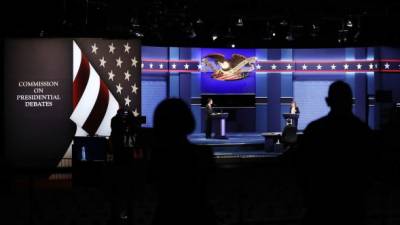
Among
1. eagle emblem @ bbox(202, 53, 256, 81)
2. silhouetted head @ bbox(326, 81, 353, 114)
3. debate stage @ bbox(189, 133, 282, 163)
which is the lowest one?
debate stage @ bbox(189, 133, 282, 163)

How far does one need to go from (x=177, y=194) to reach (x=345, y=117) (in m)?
1.00

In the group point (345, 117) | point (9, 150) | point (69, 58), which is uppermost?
point (69, 58)

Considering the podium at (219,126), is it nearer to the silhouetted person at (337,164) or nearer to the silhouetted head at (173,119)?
the silhouetted person at (337,164)

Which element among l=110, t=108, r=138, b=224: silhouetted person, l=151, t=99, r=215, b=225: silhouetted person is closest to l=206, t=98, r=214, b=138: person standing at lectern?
l=110, t=108, r=138, b=224: silhouetted person

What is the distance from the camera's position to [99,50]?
1223 centimetres

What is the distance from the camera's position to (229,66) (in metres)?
21.7

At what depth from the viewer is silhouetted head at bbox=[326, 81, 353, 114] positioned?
3000mm

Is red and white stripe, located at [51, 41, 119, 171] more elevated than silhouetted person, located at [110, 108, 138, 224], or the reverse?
red and white stripe, located at [51, 41, 119, 171]

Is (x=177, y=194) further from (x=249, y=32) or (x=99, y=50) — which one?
(x=249, y=32)

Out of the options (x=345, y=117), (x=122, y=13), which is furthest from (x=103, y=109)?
(x=345, y=117)

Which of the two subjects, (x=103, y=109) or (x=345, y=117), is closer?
(x=345, y=117)

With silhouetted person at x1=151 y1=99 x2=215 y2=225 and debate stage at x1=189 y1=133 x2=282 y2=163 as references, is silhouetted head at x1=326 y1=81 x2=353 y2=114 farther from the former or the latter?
debate stage at x1=189 y1=133 x2=282 y2=163

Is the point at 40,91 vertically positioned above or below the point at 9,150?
above

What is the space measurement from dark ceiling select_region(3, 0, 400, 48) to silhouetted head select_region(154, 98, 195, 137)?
32.3ft
